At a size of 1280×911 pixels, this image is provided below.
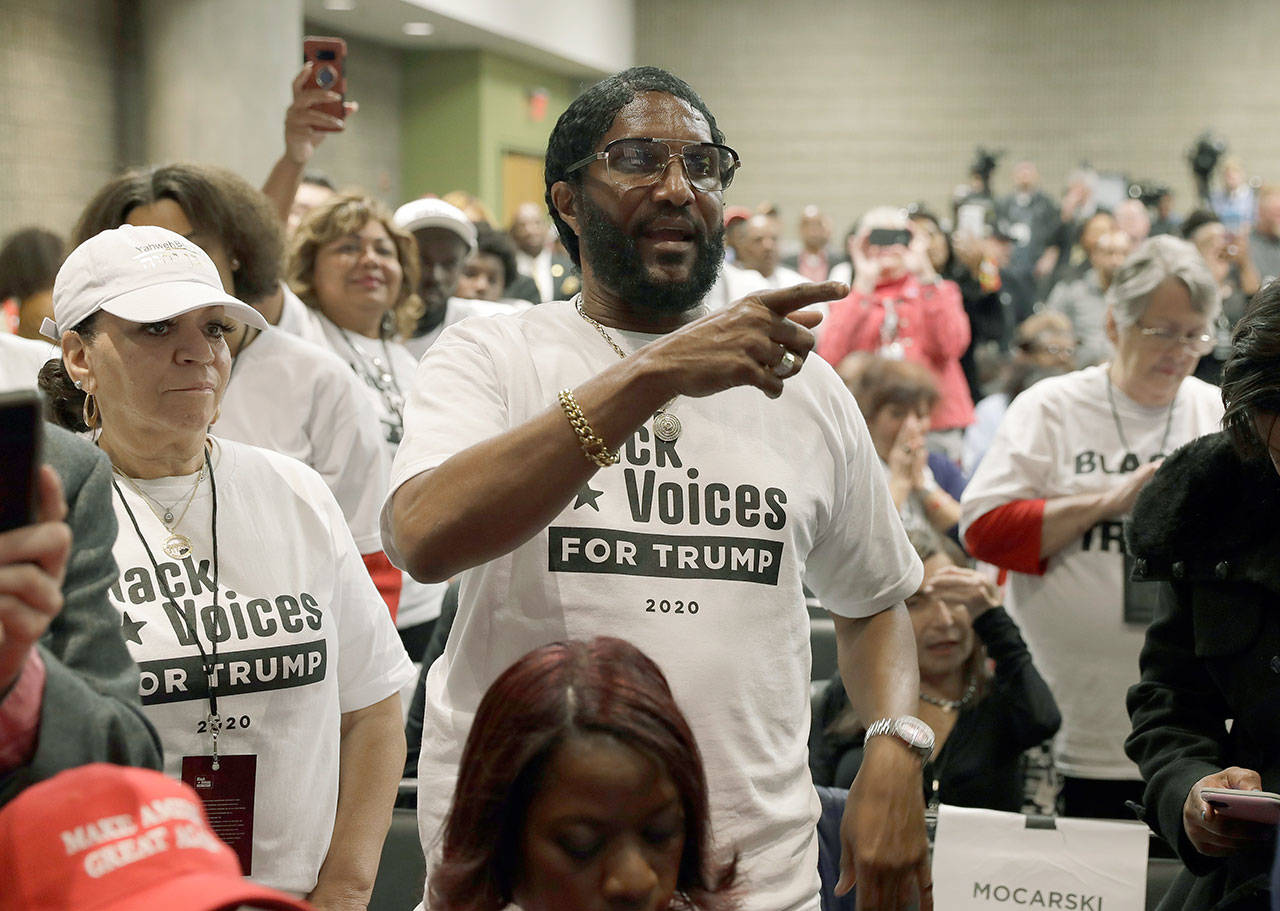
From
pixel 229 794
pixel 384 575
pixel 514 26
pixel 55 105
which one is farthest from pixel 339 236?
pixel 514 26

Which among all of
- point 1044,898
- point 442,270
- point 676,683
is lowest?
point 1044,898

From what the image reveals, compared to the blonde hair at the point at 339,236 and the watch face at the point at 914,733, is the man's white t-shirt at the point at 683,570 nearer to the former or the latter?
the watch face at the point at 914,733

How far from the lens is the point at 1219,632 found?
1.94 metres

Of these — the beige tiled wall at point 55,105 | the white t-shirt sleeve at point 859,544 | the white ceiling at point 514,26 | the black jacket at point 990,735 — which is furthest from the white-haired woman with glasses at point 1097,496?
the white ceiling at point 514,26

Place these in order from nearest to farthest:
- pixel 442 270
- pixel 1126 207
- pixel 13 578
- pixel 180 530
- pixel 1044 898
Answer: pixel 13 578, pixel 180 530, pixel 1044 898, pixel 442 270, pixel 1126 207

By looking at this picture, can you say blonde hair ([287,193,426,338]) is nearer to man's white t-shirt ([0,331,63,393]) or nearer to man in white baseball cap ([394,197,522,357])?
man in white baseball cap ([394,197,522,357])

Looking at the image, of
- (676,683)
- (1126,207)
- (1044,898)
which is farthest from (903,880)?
(1126,207)

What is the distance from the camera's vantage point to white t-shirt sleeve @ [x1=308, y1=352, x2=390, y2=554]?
9.85 feet

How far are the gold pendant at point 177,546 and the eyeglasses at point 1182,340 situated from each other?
2.32 meters

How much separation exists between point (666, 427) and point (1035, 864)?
1397mm

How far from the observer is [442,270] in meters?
4.73

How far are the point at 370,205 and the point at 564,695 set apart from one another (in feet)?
9.70

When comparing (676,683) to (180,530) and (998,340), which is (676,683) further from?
Result: (998,340)

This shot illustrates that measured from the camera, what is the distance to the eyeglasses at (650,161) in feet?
5.89
